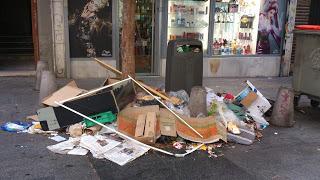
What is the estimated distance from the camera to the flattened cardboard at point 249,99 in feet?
20.9

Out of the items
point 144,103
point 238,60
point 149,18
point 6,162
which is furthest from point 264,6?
point 6,162

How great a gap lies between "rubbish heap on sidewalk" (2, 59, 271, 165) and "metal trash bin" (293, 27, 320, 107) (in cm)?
114

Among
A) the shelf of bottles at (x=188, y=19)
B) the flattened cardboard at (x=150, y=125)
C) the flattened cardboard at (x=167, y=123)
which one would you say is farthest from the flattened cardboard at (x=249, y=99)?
the shelf of bottles at (x=188, y=19)

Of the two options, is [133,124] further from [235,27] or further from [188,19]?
[235,27]

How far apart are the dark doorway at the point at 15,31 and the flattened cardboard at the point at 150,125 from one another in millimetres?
8012

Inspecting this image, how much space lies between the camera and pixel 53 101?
18.4 ft

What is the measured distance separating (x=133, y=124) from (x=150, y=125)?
1.01ft

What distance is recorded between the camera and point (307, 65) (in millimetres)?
6602

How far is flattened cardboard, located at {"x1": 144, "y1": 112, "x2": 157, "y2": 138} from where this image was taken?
194 inches

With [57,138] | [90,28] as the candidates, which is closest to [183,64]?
[57,138]

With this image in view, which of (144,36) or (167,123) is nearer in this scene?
(167,123)

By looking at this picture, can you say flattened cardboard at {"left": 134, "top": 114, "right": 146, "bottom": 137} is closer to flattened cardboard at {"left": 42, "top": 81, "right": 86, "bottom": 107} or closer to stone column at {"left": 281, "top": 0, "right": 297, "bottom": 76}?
flattened cardboard at {"left": 42, "top": 81, "right": 86, "bottom": 107}

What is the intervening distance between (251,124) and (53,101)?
10.0 feet

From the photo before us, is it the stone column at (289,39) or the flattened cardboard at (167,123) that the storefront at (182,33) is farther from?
the flattened cardboard at (167,123)
